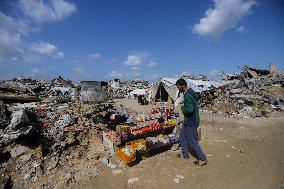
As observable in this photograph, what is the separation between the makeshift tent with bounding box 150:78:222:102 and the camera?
17.8 metres

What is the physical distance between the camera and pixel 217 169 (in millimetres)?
5629

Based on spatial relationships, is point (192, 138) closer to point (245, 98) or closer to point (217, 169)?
point (217, 169)

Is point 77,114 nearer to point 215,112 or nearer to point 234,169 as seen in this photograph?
point 234,169

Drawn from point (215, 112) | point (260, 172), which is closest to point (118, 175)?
point (260, 172)

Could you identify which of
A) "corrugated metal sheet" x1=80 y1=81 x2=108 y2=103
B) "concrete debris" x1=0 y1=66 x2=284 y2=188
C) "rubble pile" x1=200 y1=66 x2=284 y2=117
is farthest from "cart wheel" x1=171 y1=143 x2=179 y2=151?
"rubble pile" x1=200 y1=66 x2=284 y2=117

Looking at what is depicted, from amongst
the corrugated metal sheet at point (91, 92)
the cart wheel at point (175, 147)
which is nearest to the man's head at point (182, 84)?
the cart wheel at point (175, 147)

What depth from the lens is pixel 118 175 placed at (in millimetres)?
5562

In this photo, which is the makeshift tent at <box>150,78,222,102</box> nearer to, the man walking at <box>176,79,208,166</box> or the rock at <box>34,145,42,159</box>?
the man walking at <box>176,79,208,166</box>

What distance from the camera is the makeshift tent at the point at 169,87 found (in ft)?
58.4

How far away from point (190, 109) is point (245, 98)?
12.0 meters

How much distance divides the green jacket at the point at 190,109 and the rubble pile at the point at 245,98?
28.1 feet

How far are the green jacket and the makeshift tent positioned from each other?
1184 cm

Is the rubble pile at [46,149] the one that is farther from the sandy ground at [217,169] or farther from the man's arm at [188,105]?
the man's arm at [188,105]

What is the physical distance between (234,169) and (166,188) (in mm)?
1935
